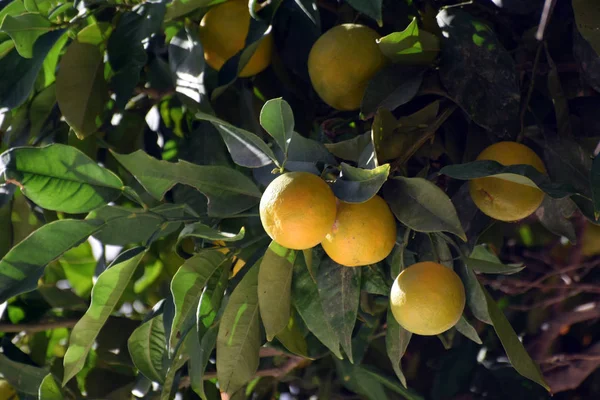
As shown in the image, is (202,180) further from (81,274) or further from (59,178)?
(81,274)

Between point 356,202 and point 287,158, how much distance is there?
0.16 metres

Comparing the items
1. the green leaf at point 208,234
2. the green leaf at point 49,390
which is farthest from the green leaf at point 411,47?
the green leaf at point 49,390

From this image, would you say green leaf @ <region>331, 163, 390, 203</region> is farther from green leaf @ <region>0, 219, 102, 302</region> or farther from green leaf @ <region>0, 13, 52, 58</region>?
green leaf @ <region>0, 13, 52, 58</region>

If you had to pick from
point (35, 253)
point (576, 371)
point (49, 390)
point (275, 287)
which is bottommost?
point (576, 371)

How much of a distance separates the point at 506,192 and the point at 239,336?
0.42 meters

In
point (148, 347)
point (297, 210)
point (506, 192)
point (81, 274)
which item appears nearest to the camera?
point (297, 210)

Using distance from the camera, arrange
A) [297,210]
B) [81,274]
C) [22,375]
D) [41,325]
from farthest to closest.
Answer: [81,274] < [41,325] < [22,375] < [297,210]

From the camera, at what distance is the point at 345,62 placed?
3.74ft

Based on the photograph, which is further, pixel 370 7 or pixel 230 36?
pixel 230 36

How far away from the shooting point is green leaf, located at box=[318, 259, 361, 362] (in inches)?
41.7

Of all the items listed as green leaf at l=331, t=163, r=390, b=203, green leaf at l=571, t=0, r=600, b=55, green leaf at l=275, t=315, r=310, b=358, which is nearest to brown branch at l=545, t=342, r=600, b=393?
green leaf at l=275, t=315, r=310, b=358

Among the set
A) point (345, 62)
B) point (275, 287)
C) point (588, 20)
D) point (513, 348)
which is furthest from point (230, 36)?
point (513, 348)

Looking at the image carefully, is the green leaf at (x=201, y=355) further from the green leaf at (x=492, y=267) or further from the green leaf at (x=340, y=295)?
the green leaf at (x=492, y=267)

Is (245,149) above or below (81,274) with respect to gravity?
above
